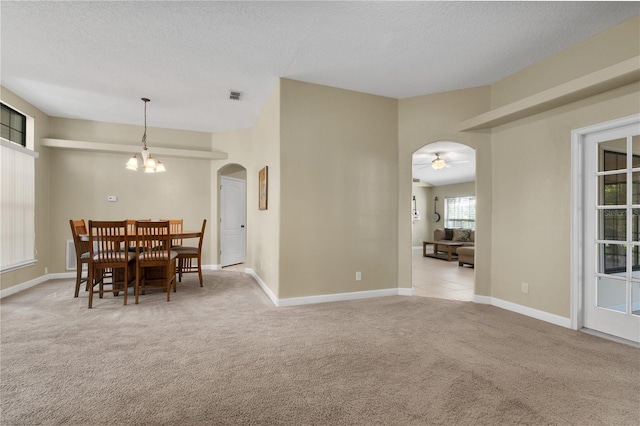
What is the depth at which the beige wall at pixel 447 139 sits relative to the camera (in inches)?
157

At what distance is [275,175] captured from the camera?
398 cm

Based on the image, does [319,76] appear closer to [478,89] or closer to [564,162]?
[478,89]

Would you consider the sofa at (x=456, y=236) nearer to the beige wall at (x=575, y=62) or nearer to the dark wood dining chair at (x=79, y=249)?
the beige wall at (x=575, y=62)

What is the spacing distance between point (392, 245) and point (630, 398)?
2694 millimetres

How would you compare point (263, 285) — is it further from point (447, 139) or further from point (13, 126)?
point (13, 126)


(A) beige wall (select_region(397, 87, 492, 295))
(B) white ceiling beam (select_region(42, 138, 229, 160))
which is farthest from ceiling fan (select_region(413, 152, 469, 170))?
A: (B) white ceiling beam (select_region(42, 138, 229, 160))

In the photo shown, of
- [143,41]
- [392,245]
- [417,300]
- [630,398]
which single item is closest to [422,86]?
[392,245]

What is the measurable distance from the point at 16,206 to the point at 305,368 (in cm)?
485

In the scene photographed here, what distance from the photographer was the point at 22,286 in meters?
4.47

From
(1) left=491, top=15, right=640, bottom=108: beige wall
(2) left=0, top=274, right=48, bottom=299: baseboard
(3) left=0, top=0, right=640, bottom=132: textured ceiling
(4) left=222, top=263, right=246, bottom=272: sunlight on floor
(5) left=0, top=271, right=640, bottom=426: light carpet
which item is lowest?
(4) left=222, top=263, right=246, bottom=272: sunlight on floor

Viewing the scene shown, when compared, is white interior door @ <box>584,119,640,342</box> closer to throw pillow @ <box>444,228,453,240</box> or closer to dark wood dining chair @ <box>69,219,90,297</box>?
dark wood dining chair @ <box>69,219,90,297</box>

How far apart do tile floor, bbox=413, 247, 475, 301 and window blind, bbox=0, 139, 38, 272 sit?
566 cm

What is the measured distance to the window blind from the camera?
4.11 meters

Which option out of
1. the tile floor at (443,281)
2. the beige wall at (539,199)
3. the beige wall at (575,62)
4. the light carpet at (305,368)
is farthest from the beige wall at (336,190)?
the beige wall at (575,62)
